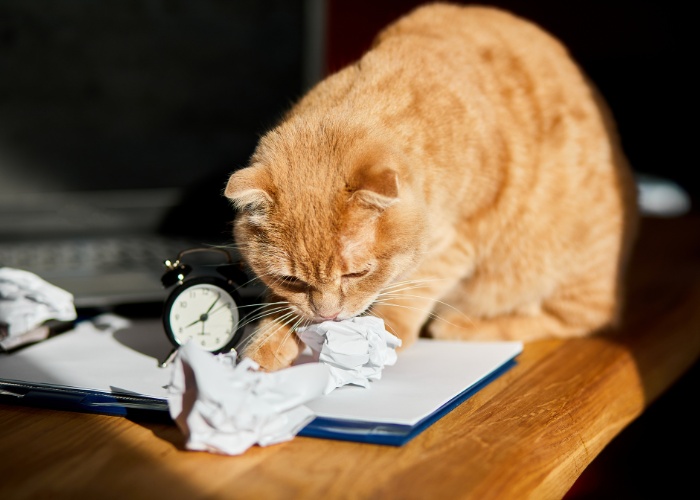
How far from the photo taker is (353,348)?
3.17 ft

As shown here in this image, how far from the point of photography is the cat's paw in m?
1.02

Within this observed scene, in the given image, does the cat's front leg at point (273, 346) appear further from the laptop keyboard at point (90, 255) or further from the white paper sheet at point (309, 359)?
the laptop keyboard at point (90, 255)

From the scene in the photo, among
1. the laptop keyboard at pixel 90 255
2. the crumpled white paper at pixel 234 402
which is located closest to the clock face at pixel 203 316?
the crumpled white paper at pixel 234 402

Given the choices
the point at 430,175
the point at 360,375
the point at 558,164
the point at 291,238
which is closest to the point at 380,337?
the point at 360,375

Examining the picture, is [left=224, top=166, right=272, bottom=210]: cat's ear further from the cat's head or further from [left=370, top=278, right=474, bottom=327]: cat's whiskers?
[left=370, top=278, right=474, bottom=327]: cat's whiskers

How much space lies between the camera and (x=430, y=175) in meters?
1.17

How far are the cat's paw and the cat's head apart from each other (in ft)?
0.14

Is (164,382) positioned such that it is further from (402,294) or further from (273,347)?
(402,294)

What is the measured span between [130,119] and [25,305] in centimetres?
64

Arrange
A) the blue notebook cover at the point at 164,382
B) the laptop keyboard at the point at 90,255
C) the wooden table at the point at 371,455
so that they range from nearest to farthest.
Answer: the wooden table at the point at 371,455, the blue notebook cover at the point at 164,382, the laptop keyboard at the point at 90,255

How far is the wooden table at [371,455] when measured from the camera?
706 mm

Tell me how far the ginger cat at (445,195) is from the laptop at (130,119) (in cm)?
35

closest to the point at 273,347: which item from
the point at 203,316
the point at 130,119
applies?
the point at 203,316

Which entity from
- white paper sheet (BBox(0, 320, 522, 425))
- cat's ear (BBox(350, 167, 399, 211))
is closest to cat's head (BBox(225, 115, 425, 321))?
cat's ear (BBox(350, 167, 399, 211))
